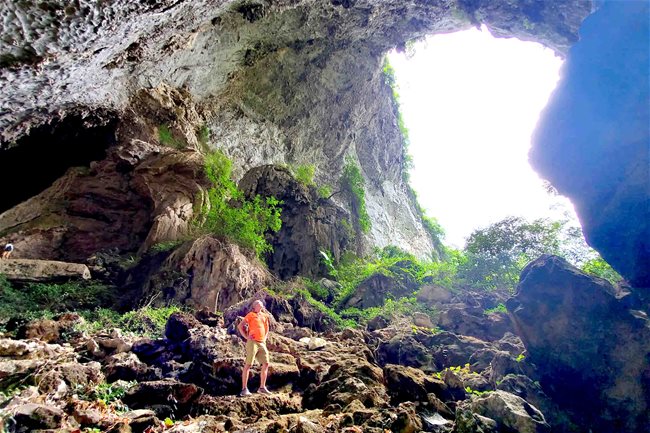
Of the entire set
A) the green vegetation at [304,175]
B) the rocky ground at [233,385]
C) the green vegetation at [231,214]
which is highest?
the green vegetation at [304,175]

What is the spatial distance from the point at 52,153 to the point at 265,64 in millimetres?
9499

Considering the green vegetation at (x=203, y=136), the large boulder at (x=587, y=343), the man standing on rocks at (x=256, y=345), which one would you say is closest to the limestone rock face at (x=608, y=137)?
the large boulder at (x=587, y=343)

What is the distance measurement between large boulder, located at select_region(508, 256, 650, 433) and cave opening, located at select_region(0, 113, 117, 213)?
1372cm

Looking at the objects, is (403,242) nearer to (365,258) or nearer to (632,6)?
(365,258)

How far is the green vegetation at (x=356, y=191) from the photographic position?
21.1 m

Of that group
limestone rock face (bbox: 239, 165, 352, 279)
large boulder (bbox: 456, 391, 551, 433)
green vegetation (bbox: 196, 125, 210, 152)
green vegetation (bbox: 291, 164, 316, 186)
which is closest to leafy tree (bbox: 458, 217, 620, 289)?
limestone rock face (bbox: 239, 165, 352, 279)

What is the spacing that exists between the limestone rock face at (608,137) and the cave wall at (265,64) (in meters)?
2.70

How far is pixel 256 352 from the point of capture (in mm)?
6316

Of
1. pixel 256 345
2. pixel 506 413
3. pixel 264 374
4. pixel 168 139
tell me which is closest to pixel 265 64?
pixel 168 139

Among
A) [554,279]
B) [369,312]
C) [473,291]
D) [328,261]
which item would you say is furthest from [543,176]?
[328,261]

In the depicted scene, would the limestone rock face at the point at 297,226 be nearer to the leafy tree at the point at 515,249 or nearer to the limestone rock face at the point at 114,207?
the limestone rock face at the point at 114,207

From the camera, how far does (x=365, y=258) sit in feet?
62.6

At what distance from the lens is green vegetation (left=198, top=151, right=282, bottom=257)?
12633 mm

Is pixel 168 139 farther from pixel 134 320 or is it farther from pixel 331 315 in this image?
pixel 331 315
